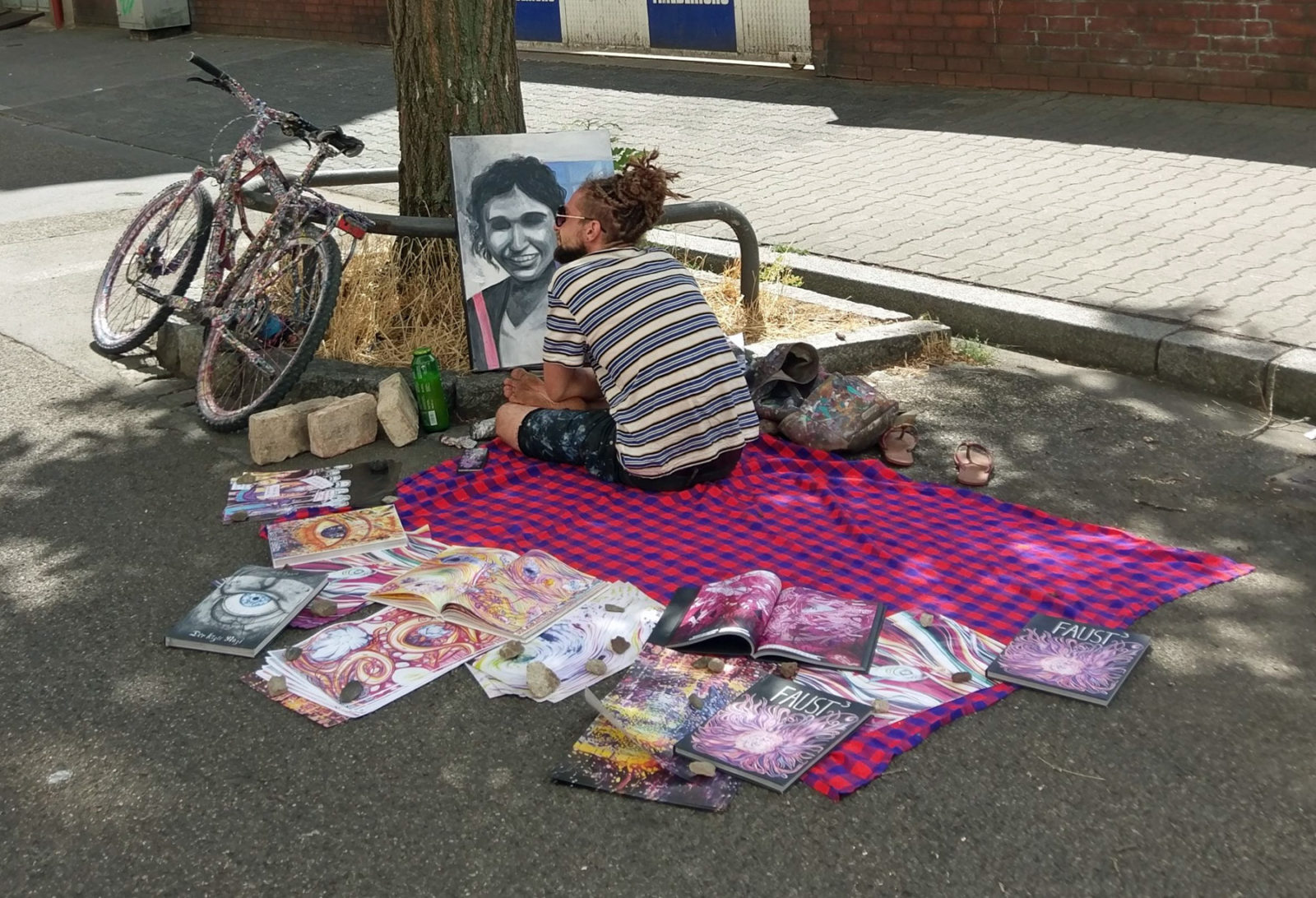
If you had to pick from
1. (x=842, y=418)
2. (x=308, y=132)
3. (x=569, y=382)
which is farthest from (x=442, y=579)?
(x=308, y=132)

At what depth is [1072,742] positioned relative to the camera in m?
3.40

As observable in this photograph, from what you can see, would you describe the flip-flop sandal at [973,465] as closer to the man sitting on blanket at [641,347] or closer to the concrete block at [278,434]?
the man sitting on blanket at [641,347]

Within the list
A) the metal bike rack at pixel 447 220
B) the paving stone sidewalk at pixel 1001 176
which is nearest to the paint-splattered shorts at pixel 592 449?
the metal bike rack at pixel 447 220

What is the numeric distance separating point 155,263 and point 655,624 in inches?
153

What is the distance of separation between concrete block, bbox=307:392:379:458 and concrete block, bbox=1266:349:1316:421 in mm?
3716

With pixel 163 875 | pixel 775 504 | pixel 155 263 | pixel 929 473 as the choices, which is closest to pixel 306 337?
pixel 155 263

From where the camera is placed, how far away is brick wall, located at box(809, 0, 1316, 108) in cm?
969

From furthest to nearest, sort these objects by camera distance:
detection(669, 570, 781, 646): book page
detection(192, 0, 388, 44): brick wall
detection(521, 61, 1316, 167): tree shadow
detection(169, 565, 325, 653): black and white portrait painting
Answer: detection(192, 0, 388, 44): brick wall, detection(521, 61, 1316, 167): tree shadow, detection(169, 565, 325, 653): black and white portrait painting, detection(669, 570, 781, 646): book page

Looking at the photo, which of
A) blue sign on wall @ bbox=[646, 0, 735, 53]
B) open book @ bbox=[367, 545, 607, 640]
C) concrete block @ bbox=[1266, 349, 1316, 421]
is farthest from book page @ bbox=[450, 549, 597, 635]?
A: blue sign on wall @ bbox=[646, 0, 735, 53]

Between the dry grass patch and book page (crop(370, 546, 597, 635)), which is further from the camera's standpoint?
the dry grass patch

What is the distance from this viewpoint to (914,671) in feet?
12.2

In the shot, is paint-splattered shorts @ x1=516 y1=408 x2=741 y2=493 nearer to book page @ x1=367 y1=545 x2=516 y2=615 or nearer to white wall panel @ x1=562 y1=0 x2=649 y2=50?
book page @ x1=367 y1=545 x2=516 y2=615

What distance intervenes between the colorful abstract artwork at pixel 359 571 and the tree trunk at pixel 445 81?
230 centimetres

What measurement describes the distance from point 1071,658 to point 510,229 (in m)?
3.21
